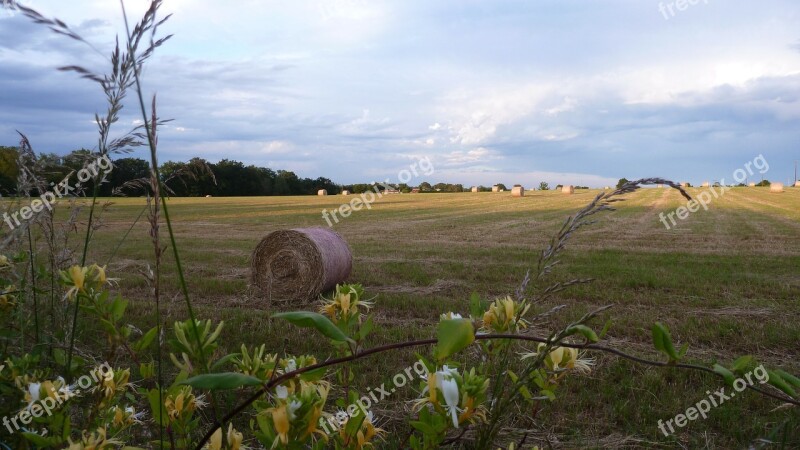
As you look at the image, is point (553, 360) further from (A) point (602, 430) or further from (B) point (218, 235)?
(B) point (218, 235)

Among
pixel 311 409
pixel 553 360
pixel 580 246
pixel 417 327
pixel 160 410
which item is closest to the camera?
pixel 311 409

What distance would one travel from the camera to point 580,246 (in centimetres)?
1316

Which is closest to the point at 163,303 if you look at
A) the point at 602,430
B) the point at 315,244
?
the point at 315,244

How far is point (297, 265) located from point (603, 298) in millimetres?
4538

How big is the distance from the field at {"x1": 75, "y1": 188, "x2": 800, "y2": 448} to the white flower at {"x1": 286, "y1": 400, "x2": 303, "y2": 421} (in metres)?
0.84

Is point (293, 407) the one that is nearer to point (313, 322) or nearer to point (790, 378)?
point (313, 322)

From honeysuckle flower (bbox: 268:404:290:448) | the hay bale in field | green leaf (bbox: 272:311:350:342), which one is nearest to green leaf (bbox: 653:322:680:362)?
green leaf (bbox: 272:311:350:342)

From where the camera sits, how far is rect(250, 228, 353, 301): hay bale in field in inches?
332

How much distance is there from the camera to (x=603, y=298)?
293 inches

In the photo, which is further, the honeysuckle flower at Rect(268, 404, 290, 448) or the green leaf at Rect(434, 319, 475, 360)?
the honeysuckle flower at Rect(268, 404, 290, 448)

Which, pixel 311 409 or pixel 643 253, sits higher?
pixel 311 409

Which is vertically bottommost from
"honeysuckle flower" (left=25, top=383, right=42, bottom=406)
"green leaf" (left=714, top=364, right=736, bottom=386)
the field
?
the field

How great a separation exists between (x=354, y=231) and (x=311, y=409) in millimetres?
17219

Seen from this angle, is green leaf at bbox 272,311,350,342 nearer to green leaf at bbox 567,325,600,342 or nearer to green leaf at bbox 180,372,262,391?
green leaf at bbox 180,372,262,391
